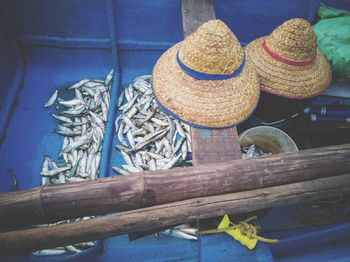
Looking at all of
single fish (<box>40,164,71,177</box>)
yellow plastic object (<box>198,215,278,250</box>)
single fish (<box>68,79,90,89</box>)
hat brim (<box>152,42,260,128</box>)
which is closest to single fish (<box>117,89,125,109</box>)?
single fish (<box>68,79,90,89</box>)

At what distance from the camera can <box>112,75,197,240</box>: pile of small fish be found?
3551 mm

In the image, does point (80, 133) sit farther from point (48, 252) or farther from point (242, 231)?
point (242, 231)

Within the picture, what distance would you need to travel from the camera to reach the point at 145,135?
12.6 ft

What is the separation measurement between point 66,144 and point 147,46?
1.94 metres

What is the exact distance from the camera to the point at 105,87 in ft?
14.1

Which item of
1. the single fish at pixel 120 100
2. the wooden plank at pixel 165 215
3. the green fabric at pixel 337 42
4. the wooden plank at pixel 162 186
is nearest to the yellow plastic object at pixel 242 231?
the wooden plank at pixel 165 215

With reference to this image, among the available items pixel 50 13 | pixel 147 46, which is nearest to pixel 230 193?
pixel 147 46

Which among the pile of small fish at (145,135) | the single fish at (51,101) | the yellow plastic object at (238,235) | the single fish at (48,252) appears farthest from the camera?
the single fish at (51,101)

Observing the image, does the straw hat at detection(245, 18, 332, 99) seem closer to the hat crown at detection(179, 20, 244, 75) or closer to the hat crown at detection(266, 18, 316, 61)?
the hat crown at detection(266, 18, 316, 61)

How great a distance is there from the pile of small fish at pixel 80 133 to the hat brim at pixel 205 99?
1849mm

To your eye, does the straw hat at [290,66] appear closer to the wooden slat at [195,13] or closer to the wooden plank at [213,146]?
the wooden slat at [195,13]

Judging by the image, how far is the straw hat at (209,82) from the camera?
2.03 m

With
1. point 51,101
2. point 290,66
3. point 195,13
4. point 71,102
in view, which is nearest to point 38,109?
point 51,101

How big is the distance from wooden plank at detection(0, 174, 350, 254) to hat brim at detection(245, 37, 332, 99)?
120 centimetres
